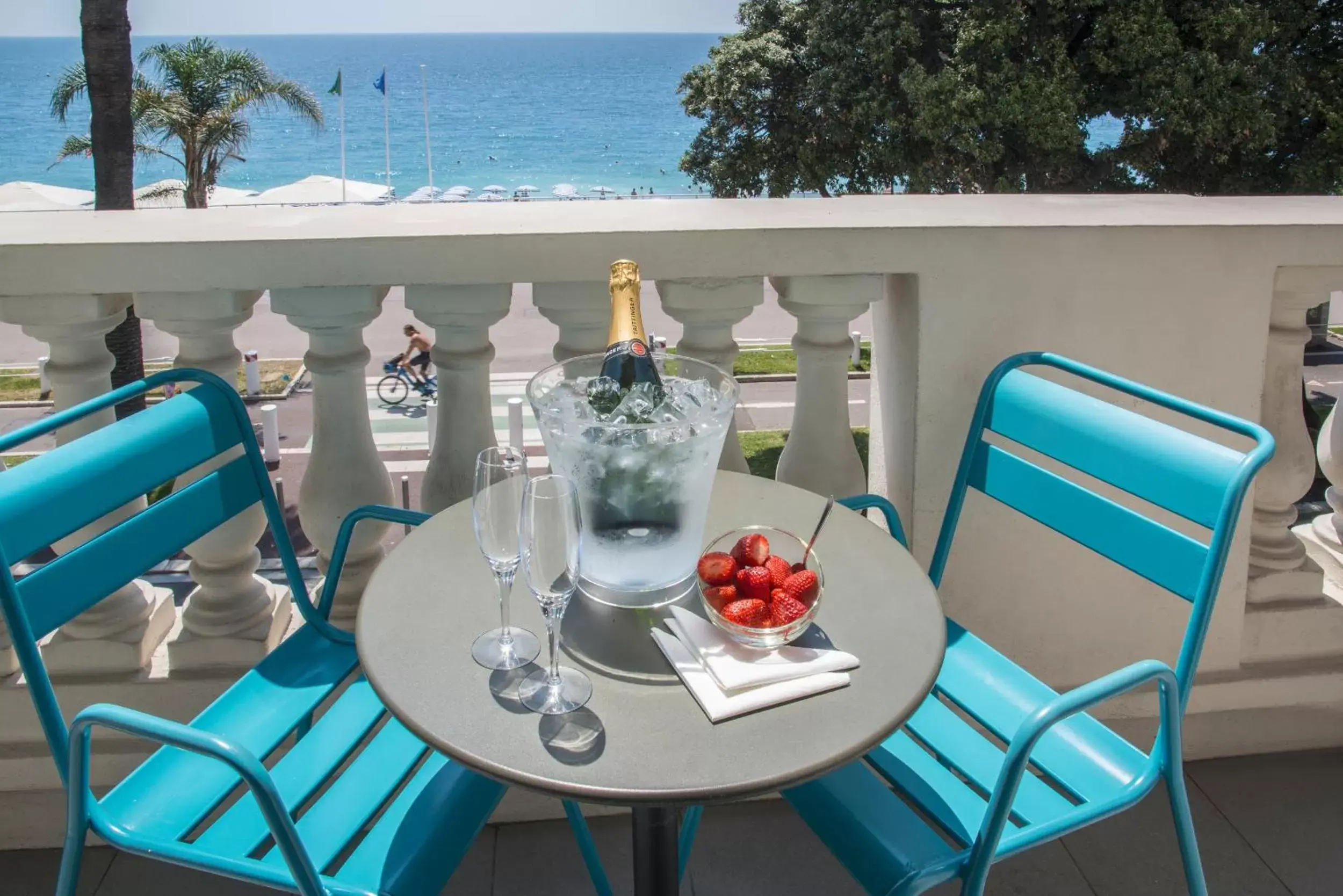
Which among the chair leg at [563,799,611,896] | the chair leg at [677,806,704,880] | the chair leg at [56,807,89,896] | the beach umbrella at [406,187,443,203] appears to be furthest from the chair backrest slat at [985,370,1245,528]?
the beach umbrella at [406,187,443,203]

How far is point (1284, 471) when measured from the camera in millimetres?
2137

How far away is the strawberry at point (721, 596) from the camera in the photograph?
1.23 m

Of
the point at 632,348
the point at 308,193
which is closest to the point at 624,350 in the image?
the point at 632,348

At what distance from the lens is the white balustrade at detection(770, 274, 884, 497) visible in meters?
1.93

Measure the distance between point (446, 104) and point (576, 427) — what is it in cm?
11900

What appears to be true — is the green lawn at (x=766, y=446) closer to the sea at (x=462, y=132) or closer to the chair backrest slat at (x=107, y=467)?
the chair backrest slat at (x=107, y=467)

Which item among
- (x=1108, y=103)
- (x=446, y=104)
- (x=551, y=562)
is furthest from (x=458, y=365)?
(x=446, y=104)

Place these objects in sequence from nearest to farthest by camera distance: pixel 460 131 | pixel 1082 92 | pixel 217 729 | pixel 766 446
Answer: pixel 217 729
pixel 1082 92
pixel 766 446
pixel 460 131

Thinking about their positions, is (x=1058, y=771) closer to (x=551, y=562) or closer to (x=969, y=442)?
(x=969, y=442)

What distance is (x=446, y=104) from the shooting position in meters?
112

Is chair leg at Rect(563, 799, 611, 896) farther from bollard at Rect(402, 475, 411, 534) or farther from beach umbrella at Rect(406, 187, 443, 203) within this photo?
beach umbrella at Rect(406, 187, 443, 203)

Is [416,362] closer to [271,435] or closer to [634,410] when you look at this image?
[271,435]

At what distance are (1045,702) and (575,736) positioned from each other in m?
0.84

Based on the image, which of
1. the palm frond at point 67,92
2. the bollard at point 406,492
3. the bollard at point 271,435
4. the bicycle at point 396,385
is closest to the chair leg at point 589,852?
the bollard at point 406,492
